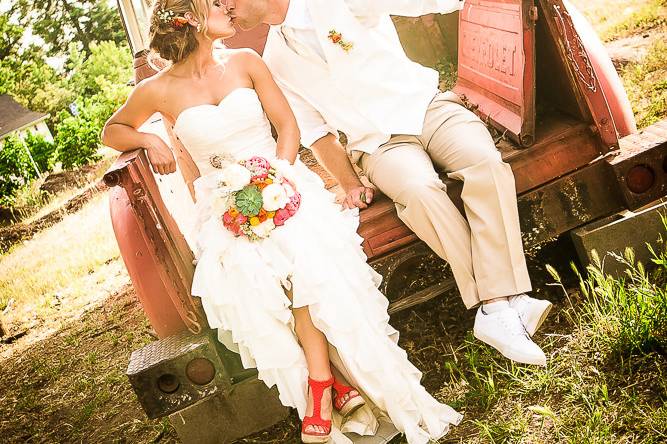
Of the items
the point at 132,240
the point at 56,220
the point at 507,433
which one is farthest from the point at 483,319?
the point at 56,220

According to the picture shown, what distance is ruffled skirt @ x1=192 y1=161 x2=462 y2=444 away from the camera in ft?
7.52

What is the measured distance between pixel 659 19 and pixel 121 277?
20.5 ft

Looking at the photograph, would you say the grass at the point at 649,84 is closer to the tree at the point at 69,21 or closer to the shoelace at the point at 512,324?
the shoelace at the point at 512,324

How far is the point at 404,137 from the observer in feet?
9.38

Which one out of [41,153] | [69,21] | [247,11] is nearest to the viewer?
[247,11]

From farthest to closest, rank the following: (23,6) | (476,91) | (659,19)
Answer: (23,6) → (659,19) → (476,91)

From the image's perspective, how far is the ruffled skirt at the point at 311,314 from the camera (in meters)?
2.29

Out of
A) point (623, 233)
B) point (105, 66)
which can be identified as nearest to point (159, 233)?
point (623, 233)

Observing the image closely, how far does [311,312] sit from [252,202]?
1.63ft

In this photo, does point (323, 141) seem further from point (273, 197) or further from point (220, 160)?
point (273, 197)

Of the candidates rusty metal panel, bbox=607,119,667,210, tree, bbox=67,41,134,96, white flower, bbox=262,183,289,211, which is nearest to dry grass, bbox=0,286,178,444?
white flower, bbox=262,183,289,211

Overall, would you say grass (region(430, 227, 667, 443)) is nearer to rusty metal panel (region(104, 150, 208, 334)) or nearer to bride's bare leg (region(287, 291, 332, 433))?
bride's bare leg (region(287, 291, 332, 433))

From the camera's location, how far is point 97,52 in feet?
102

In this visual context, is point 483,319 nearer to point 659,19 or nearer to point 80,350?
point 80,350
